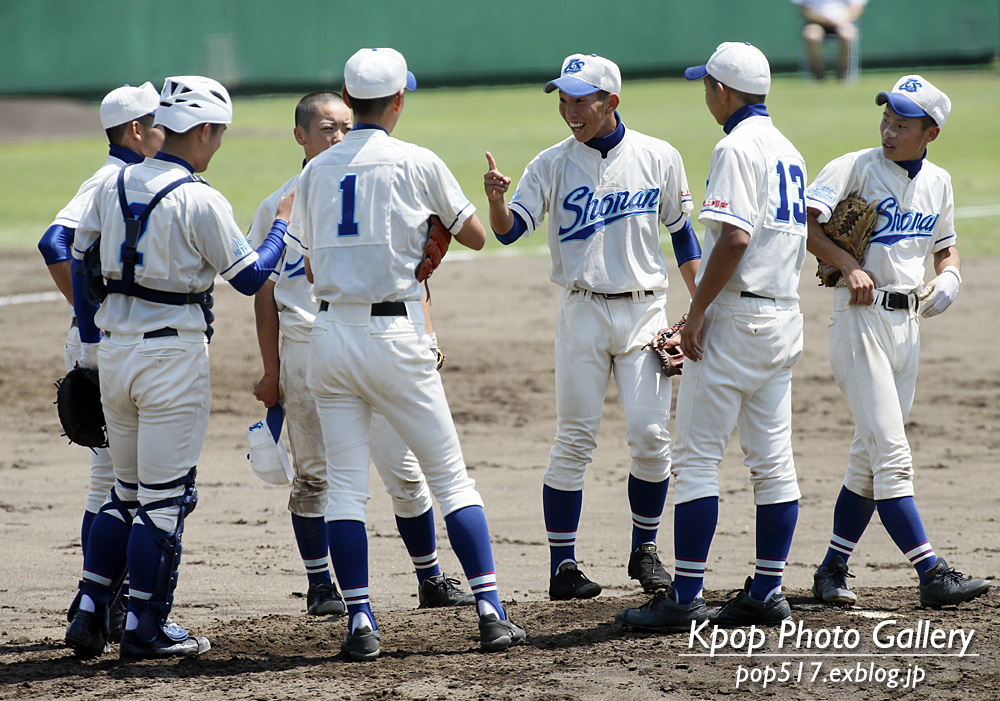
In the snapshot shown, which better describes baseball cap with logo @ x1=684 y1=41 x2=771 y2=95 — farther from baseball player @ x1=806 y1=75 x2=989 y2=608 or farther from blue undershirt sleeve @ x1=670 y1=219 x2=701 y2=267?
blue undershirt sleeve @ x1=670 y1=219 x2=701 y2=267

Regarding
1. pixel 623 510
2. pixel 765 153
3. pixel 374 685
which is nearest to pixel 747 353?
pixel 765 153

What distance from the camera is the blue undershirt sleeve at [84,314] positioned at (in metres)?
4.03

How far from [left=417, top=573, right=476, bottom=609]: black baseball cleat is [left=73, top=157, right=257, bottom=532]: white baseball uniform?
122 cm

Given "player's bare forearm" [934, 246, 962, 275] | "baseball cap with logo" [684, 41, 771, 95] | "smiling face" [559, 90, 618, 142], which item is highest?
"baseball cap with logo" [684, 41, 771, 95]

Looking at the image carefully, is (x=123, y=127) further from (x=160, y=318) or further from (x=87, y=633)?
(x=87, y=633)

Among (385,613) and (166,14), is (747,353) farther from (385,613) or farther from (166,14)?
(166,14)

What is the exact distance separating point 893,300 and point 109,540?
318cm

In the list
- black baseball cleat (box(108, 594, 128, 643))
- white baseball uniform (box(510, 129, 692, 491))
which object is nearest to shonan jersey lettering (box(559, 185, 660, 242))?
white baseball uniform (box(510, 129, 692, 491))

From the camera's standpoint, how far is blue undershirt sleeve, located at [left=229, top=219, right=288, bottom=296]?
384cm

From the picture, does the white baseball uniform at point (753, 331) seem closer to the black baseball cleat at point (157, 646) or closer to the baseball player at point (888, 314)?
the baseball player at point (888, 314)

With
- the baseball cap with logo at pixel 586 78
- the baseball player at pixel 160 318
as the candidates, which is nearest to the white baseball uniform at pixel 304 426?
the baseball player at pixel 160 318

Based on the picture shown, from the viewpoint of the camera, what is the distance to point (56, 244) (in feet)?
14.7

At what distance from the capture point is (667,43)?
105ft

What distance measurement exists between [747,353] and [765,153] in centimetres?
73
